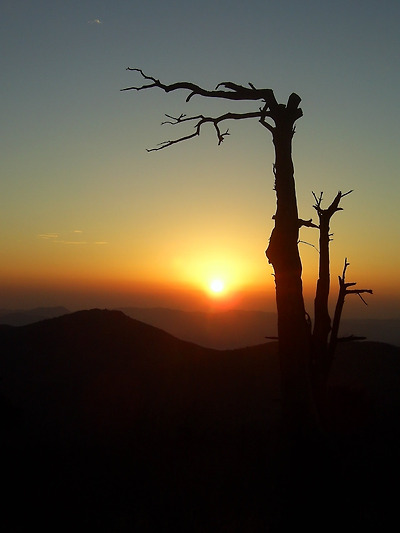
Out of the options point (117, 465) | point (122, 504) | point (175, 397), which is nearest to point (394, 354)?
point (175, 397)

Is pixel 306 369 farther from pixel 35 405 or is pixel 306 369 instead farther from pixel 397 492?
pixel 35 405

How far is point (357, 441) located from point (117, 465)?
5.57 m

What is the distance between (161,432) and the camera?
532 inches

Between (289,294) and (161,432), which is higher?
(289,294)

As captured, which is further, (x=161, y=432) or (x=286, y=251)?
(x=161, y=432)

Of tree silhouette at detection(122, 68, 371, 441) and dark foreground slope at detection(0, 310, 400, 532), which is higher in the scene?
tree silhouette at detection(122, 68, 371, 441)

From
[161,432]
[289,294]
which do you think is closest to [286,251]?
[289,294]

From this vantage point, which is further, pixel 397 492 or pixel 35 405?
pixel 35 405

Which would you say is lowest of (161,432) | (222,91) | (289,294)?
(161,432)

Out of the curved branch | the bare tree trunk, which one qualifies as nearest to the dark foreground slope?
the bare tree trunk

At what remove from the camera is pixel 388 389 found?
1998 cm

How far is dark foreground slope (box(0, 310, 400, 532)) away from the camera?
7.93 metres

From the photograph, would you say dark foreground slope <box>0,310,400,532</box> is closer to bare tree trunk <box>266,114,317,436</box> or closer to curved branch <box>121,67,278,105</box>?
bare tree trunk <box>266,114,317,436</box>

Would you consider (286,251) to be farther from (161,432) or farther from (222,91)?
(161,432)
